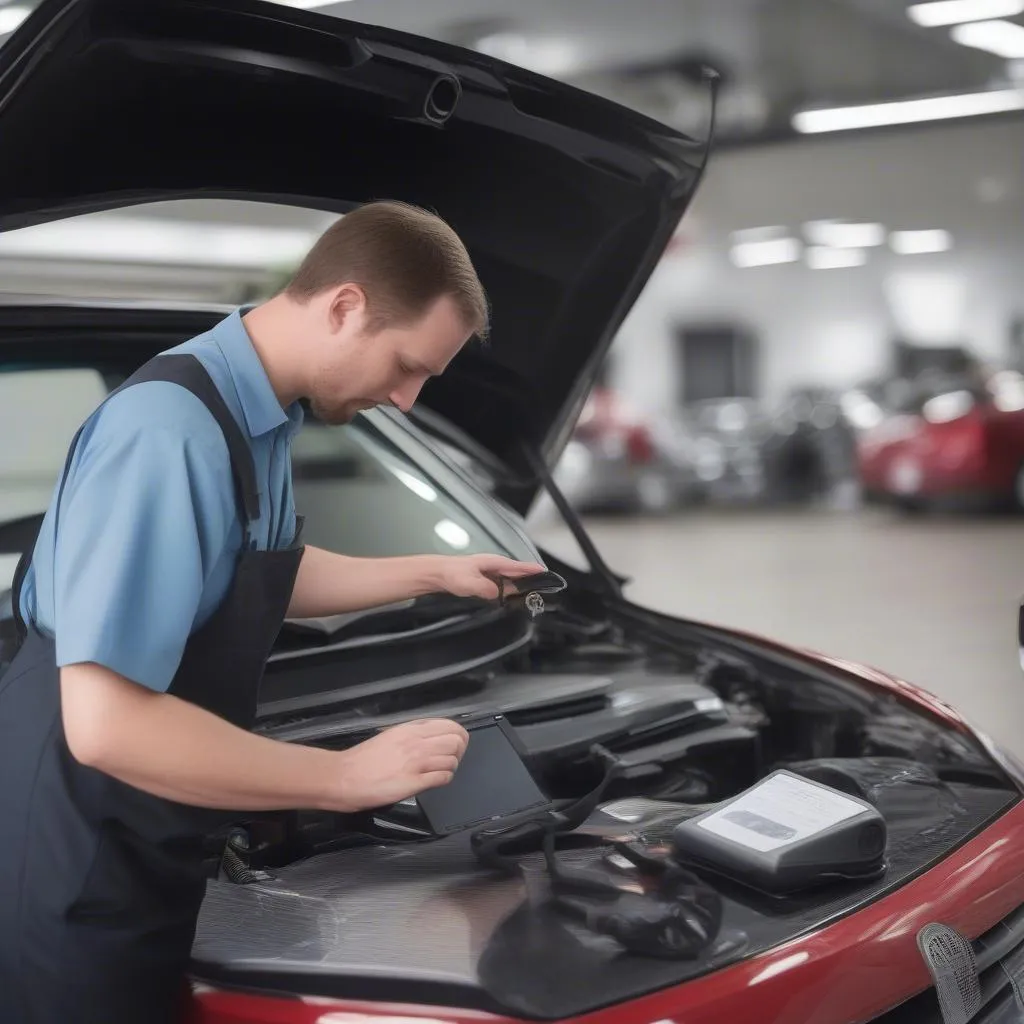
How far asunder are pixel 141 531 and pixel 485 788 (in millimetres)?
603

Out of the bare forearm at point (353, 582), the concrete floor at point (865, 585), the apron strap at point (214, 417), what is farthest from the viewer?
the concrete floor at point (865, 585)

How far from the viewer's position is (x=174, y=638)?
102 centimetres

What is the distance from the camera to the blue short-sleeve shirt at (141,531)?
994mm

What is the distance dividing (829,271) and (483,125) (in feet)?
65.9

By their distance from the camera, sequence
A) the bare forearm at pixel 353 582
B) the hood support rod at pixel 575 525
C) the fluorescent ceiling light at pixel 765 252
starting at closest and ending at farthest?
the bare forearm at pixel 353 582 → the hood support rod at pixel 575 525 → the fluorescent ceiling light at pixel 765 252

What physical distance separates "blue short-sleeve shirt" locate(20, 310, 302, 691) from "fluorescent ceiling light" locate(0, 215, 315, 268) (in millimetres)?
13406

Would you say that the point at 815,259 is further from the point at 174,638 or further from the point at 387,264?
the point at 174,638

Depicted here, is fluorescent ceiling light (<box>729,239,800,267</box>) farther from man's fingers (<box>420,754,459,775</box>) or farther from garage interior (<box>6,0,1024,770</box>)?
man's fingers (<box>420,754,459,775</box>)

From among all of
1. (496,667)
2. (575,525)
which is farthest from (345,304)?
(575,525)

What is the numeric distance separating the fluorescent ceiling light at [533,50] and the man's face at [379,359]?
8.58 metres

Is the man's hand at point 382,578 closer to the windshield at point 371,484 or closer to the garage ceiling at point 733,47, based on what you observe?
the windshield at point 371,484

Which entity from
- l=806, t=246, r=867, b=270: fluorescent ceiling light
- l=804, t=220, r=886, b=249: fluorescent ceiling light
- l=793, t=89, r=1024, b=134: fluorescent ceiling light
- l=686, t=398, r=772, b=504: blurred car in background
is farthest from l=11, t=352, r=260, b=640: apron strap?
l=806, t=246, r=867, b=270: fluorescent ceiling light

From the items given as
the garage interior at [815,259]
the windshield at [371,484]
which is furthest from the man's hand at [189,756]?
the windshield at [371,484]

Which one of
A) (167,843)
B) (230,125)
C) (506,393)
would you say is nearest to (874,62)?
(506,393)
